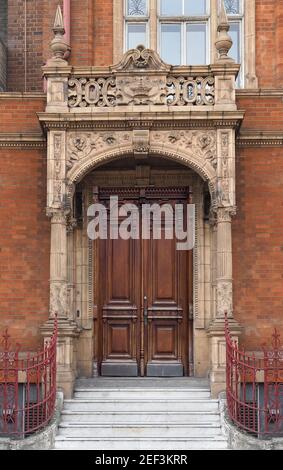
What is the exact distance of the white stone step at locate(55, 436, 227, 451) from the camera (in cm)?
1008

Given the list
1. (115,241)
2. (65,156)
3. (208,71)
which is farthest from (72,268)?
(208,71)

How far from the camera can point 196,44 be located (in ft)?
46.7

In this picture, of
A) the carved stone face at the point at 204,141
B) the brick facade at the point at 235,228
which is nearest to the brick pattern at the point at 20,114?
the brick facade at the point at 235,228

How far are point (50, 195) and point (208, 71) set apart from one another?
114 inches

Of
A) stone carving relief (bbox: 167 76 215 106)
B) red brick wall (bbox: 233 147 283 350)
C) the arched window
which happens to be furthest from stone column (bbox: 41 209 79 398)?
the arched window

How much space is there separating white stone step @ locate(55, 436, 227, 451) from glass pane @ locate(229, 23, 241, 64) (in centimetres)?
693

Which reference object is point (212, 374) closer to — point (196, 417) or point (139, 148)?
Answer: point (196, 417)

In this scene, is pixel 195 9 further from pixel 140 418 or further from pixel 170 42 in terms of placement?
pixel 140 418

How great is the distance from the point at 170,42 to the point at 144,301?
15.9ft

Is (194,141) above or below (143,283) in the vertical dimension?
above

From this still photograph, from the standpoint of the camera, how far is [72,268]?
12305 millimetres

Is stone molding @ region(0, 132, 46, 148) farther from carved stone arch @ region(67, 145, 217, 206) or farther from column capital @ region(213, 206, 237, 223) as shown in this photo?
column capital @ region(213, 206, 237, 223)

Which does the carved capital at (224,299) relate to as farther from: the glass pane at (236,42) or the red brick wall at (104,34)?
the glass pane at (236,42)

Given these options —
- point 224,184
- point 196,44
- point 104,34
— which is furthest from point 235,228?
point 104,34
